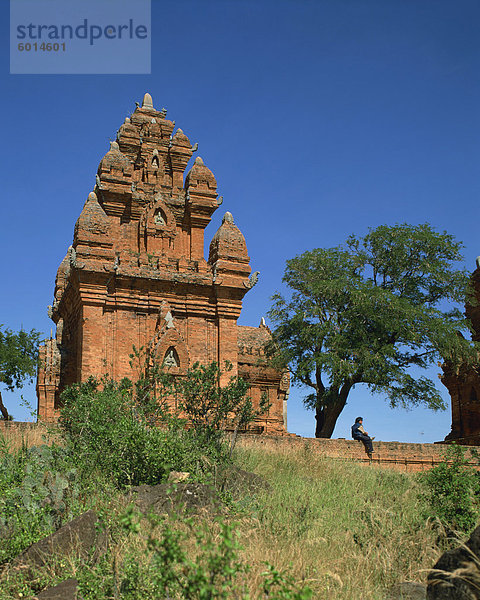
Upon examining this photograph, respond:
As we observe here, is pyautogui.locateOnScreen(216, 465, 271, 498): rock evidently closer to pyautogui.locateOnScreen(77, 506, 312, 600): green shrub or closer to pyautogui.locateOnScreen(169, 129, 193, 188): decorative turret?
pyautogui.locateOnScreen(77, 506, 312, 600): green shrub

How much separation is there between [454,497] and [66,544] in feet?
18.3

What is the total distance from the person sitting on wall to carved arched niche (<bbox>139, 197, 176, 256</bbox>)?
9.92 m

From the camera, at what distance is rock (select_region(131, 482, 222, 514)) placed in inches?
366

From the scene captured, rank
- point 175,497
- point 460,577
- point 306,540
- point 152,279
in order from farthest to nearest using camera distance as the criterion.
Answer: point 152,279 < point 175,497 < point 306,540 < point 460,577

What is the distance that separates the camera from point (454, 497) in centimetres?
1037

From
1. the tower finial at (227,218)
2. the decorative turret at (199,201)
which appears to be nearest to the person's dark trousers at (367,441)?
the tower finial at (227,218)

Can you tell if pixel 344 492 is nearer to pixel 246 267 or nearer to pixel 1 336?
pixel 246 267

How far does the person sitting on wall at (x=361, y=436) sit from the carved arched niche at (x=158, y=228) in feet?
32.6

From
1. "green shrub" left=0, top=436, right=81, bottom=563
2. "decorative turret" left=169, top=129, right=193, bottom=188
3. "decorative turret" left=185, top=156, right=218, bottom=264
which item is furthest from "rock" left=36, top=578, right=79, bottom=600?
"decorative turret" left=169, top=129, right=193, bottom=188

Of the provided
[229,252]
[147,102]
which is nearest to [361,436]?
[229,252]

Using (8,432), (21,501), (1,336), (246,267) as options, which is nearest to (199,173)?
(246,267)

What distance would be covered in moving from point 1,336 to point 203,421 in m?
20.2

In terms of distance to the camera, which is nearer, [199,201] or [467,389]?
[199,201]

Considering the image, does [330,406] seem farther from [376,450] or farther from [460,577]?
[460,577]
